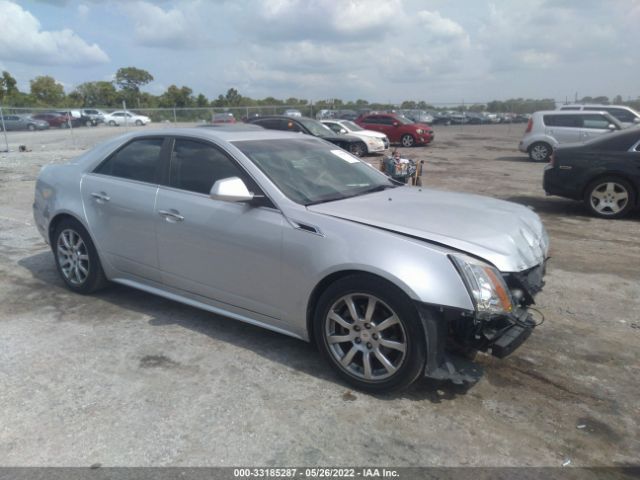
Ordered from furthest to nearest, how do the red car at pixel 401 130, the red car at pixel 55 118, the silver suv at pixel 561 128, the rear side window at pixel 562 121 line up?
the red car at pixel 55 118 → the red car at pixel 401 130 → the rear side window at pixel 562 121 → the silver suv at pixel 561 128

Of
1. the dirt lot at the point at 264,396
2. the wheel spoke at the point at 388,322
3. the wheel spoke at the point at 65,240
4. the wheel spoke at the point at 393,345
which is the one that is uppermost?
the wheel spoke at the point at 65,240

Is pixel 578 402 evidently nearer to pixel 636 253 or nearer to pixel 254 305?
pixel 254 305

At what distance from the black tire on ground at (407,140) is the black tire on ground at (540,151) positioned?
7.88 metres

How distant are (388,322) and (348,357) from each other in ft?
1.30

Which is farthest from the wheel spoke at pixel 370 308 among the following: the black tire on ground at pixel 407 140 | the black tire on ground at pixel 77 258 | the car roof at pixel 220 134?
the black tire on ground at pixel 407 140

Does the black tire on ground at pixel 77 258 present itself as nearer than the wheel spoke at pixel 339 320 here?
No

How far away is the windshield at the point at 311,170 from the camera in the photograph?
387 centimetres

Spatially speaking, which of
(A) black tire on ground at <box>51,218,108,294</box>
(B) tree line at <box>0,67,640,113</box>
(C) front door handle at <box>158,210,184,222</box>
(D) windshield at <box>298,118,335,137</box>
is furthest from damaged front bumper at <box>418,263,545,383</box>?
(B) tree line at <box>0,67,640,113</box>

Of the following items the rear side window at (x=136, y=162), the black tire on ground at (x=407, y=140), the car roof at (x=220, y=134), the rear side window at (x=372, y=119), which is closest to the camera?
the car roof at (x=220, y=134)

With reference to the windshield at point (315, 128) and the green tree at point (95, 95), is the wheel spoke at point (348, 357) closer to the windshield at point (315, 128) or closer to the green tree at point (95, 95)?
the windshield at point (315, 128)

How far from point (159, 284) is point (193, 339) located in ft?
2.05

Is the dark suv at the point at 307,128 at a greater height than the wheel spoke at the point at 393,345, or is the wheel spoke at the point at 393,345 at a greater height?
the dark suv at the point at 307,128

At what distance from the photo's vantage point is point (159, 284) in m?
4.40

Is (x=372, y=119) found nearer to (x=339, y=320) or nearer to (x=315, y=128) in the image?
(x=315, y=128)
